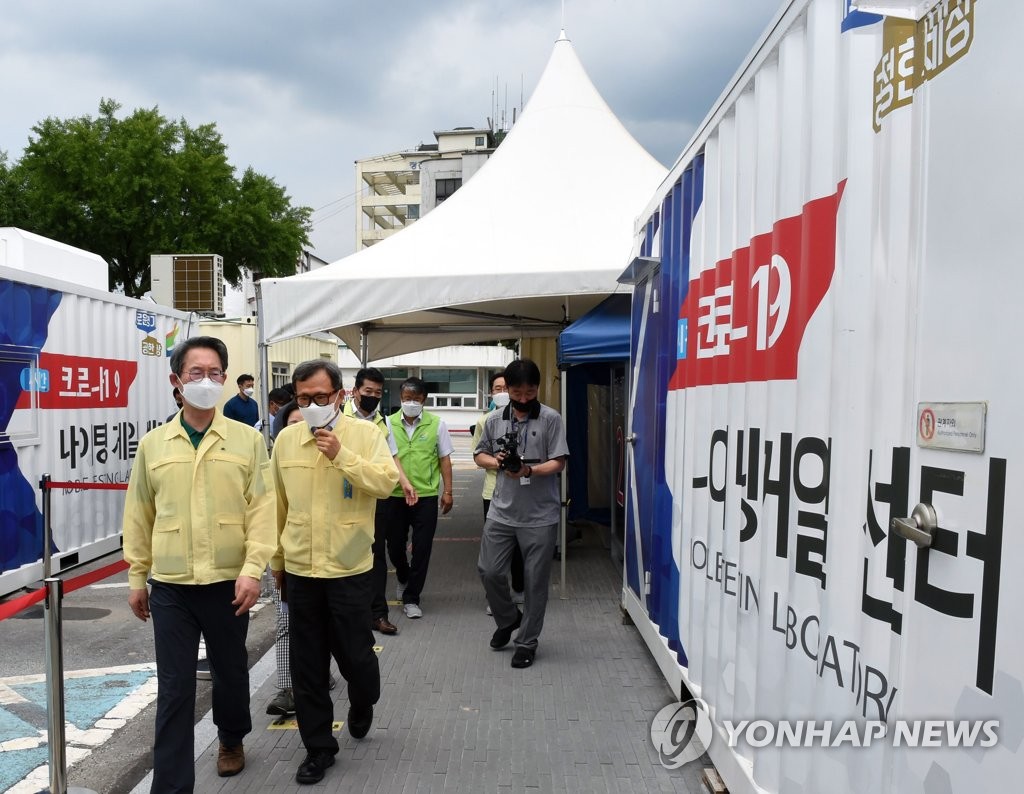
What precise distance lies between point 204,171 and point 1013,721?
23839 mm

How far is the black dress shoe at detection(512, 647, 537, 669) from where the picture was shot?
5.01 meters

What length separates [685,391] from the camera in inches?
155

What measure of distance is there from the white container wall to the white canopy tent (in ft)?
7.13

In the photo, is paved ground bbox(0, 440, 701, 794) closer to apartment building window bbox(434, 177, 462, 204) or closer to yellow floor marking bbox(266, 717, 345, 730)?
yellow floor marking bbox(266, 717, 345, 730)

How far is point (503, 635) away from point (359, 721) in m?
1.64

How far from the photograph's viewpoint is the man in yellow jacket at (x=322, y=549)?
3.53 meters

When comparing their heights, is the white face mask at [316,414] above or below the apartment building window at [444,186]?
below

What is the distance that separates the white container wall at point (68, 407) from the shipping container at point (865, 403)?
6.03 m

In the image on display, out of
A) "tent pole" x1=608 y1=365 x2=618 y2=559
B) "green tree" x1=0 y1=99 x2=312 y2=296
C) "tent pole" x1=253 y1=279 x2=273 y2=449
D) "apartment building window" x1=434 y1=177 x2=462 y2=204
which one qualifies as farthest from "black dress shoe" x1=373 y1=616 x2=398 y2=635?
"apartment building window" x1=434 y1=177 x2=462 y2=204

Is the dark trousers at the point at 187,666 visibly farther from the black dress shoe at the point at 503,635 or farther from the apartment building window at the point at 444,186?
the apartment building window at the point at 444,186

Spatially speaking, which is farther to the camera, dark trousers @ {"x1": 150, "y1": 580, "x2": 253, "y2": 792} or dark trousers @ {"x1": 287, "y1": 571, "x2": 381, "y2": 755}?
dark trousers @ {"x1": 287, "y1": 571, "x2": 381, "y2": 755}

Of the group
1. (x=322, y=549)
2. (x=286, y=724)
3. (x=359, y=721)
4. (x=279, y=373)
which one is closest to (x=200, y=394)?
(x=322, y=549)

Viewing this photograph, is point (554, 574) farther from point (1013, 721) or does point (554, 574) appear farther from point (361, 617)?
point (1013, 721)

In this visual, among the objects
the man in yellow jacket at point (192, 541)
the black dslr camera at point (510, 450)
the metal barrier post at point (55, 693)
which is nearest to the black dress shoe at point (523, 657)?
the black dslr camera at point (510, 450)
